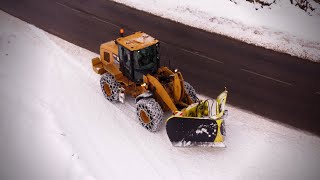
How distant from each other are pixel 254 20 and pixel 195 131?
1059 centimetres

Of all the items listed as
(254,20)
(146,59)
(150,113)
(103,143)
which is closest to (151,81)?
(146,59)

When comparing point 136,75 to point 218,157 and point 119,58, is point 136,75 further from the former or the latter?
point 218,157

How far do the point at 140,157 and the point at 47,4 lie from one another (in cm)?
1363

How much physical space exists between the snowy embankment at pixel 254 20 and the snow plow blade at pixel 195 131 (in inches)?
329

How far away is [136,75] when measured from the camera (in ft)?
41.8

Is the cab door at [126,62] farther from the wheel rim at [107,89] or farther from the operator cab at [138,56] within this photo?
the wheel rim at [107,89]

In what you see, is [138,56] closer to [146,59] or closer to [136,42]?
[146,59]

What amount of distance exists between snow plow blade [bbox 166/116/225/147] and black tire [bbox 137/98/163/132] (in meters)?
0.67

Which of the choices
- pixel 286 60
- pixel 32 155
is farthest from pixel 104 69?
pixel 286 60

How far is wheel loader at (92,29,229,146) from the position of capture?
1198cm

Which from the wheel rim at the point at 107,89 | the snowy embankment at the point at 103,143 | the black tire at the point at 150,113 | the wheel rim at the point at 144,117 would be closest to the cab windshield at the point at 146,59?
the black tire at the point at 150,113

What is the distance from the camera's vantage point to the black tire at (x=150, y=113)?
11805 mm

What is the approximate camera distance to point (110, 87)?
13.2m

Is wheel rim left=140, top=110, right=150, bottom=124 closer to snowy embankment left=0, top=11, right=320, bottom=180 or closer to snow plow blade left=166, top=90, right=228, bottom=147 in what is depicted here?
snowy embankment left=0, top=11, right=320, bottom=180
